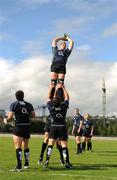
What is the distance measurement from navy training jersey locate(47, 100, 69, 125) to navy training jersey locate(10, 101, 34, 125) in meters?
0.76

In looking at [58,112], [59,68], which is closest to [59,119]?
[58,112]

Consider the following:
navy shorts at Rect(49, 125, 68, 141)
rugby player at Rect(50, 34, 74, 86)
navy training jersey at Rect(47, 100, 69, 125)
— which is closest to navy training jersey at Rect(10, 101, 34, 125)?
navy training jersey at Rect(47, 100, 69, 125)

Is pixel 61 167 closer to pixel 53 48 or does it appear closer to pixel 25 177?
pixel 25 177

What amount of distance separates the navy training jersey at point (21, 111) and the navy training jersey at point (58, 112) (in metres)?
0.76

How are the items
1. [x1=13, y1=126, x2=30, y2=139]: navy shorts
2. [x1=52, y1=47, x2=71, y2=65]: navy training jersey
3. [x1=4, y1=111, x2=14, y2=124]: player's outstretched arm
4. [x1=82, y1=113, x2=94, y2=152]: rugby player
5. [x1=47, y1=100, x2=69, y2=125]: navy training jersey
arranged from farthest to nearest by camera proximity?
[x1=82, y1=113, x2=94, y2=152]: rugby player < [x1=52, y1=47, x2=71, y2=65]: navy training jersey < [x1=47, y1=100, x2=69, y2=125]: navy training jersey < [x1=13, y1=126, x2=30, y2=139]: navy shorts < [x1=4, y1=111, x2=14, y2=124]: player's outstretched arm

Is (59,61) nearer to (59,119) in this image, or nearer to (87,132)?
(59,119)

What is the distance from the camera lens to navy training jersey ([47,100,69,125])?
14422mm

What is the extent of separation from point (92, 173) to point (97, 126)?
59.6 meters

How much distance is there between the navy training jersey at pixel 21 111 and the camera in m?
13.9

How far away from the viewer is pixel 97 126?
72.4 meters

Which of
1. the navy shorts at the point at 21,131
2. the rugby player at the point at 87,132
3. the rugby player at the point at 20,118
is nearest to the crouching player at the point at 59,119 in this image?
the rugby player at the point at 20,118

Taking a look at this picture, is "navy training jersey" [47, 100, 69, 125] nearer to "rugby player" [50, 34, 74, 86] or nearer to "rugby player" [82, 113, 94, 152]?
"rugby player" [50, 34, 74, 86]

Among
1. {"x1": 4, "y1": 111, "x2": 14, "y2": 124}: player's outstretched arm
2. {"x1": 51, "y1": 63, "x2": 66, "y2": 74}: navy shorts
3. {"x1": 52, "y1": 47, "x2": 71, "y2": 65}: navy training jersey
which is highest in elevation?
{"x1": 52, "y1": 47, "x2": 71, "y2": 65}: navy training jersey

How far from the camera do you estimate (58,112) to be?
14.4 metres
